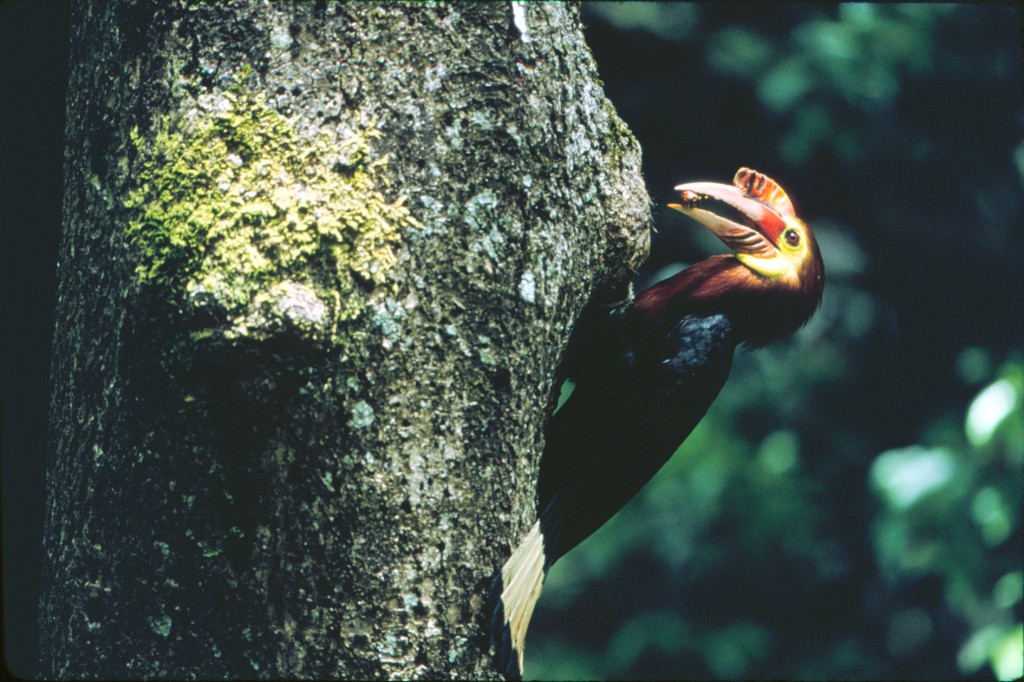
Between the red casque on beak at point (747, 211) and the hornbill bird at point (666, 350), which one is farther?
the red casque on beak at point (747, 211)

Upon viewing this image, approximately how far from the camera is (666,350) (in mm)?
2004

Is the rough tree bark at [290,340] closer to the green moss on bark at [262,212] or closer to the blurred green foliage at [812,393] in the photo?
the green moss on bark at [262,212]

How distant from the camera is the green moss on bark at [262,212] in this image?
129cm

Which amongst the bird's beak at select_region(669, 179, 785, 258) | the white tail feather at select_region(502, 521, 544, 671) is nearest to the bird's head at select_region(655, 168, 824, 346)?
the bird's beak at select_region(669, 179, 785, 258)

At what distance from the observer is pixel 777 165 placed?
4.09 m

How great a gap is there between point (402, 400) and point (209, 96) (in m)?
0.51

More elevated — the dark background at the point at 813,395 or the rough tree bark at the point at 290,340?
the rough tree bark at the point at 290,340

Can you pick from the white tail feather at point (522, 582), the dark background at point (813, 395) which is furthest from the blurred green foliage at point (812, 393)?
the white tail feather at point (522, 582)

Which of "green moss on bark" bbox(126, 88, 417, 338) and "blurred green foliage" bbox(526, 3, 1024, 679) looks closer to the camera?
"green moss on bark" bbox(126, 88, 417, 338)

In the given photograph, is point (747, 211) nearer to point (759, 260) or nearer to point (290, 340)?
point (759, 260)

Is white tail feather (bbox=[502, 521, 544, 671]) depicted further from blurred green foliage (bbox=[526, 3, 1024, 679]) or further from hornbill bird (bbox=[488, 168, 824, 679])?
blurred green foliage (bbox=[526, 3, 1024, 679])

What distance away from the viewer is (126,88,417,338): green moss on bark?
129cm

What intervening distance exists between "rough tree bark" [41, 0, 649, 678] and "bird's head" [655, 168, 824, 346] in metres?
0.73

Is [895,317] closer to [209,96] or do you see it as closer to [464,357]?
[464,357]
